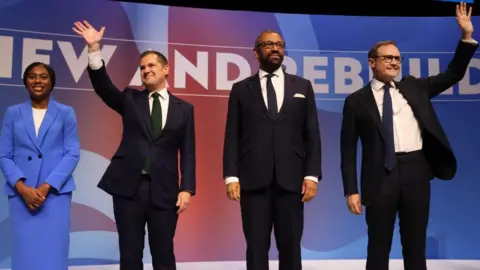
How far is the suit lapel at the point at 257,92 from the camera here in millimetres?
3017

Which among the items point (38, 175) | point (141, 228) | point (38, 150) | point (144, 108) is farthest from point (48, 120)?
point (141, 228)

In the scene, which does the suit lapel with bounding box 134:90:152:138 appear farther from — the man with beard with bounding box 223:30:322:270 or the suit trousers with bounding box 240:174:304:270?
the suit trousers with bounding box 240:174:304:270

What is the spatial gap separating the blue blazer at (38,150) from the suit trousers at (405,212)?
177 centimetres

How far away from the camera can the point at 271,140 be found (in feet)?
9.73

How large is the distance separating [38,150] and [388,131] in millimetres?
1996

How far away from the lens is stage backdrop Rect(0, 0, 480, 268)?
481cm

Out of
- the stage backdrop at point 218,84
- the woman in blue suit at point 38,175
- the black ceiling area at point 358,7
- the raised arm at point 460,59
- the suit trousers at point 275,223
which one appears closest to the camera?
the suit trousers at point 275,223

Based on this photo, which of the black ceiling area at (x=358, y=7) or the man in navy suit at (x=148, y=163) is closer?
the man in navy suit at (x=148, y=163)

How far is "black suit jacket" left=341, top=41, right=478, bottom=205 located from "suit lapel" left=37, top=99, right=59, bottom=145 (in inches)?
67.1

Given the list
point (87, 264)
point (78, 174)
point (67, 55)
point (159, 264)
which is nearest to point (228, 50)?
point (67, 55)

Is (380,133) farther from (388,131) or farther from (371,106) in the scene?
(371,106)

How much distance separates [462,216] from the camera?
5.23m

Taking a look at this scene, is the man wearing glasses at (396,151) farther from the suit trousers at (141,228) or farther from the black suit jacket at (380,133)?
the suit trousers at (141,228)

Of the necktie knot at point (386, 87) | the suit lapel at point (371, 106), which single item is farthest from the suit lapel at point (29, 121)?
the necktie knot at point (386, 87)
